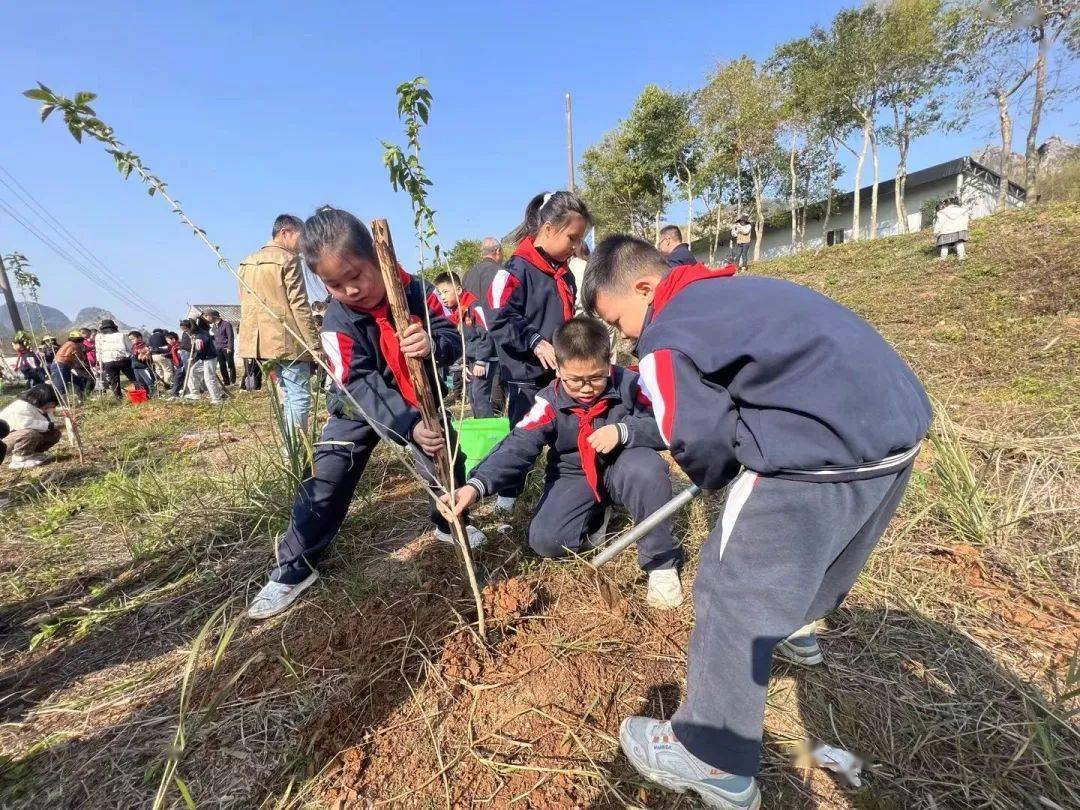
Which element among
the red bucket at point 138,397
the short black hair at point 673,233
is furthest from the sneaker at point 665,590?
the red bucket at point 138,397

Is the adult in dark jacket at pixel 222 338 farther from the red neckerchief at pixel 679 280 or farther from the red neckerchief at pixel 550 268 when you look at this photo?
the red neckerchief at pixel 679 280

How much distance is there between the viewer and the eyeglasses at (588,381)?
88.2 inches

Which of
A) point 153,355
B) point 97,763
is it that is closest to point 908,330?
point 97,763

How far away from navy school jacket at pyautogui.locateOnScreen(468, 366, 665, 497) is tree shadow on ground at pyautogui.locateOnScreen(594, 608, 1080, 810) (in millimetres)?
1000

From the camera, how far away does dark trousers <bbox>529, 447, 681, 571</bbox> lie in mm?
2074

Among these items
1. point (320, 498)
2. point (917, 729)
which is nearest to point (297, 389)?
point (320, 498)

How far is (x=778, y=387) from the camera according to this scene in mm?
1192

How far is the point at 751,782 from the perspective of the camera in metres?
1.26

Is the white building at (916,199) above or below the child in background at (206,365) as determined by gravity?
above

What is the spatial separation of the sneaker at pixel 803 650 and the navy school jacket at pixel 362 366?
166 cm

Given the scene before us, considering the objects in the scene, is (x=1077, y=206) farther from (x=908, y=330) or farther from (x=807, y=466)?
(x=807, y=466)

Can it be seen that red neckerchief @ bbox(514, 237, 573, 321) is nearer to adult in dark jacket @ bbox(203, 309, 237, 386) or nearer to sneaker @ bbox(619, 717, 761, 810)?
sneaker @ bbox(619, 717, 761, 810)

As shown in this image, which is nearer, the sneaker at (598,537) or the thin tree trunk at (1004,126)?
the sneaker at (598,537)

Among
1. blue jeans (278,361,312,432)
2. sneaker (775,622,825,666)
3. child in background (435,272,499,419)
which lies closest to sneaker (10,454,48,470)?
blue jeans (278,361,312,432)
